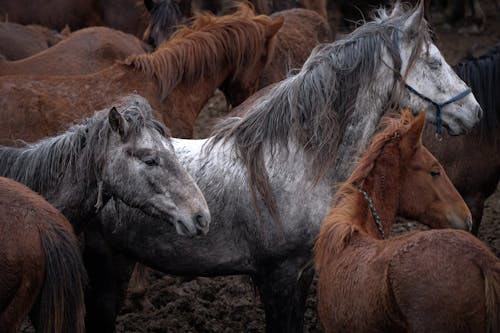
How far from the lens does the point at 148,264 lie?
4.91m

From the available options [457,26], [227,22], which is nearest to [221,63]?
[227,22]

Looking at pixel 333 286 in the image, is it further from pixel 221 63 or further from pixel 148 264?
pixel 221 63

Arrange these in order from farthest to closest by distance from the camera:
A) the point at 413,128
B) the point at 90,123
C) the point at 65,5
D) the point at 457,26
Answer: the point at 457,26 < the point at 65,5 < the point at 90,123 < the point at 413,128

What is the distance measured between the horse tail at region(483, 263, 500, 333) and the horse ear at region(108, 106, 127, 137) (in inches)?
75.6

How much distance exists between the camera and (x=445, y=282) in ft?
11.2

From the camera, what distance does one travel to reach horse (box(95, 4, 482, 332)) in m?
4.74

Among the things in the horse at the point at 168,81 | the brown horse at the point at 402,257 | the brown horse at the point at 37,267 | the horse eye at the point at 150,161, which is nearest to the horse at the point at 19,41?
the horse at the point at 168,81

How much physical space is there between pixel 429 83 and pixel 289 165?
36.2 inches

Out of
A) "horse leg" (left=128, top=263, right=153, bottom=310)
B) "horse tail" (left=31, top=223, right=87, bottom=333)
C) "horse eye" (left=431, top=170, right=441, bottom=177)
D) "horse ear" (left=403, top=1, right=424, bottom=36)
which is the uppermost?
"horse ear" (left=403, top=1, right=424, bottom=36)

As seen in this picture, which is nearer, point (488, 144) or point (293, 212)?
point (293, 212)

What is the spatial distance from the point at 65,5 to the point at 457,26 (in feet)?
17.8

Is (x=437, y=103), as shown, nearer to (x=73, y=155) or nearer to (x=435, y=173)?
(x=435, y=173)

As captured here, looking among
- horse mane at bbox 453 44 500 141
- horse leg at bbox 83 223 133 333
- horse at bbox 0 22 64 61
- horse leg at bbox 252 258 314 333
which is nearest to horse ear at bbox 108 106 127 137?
horse leg at bbox 83 223 133 333

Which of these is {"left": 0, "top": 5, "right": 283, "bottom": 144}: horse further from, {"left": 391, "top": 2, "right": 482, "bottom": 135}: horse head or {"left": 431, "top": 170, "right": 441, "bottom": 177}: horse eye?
{"left": 431, "top": 170, "right": 441, "bottom": 177}: horse eye
